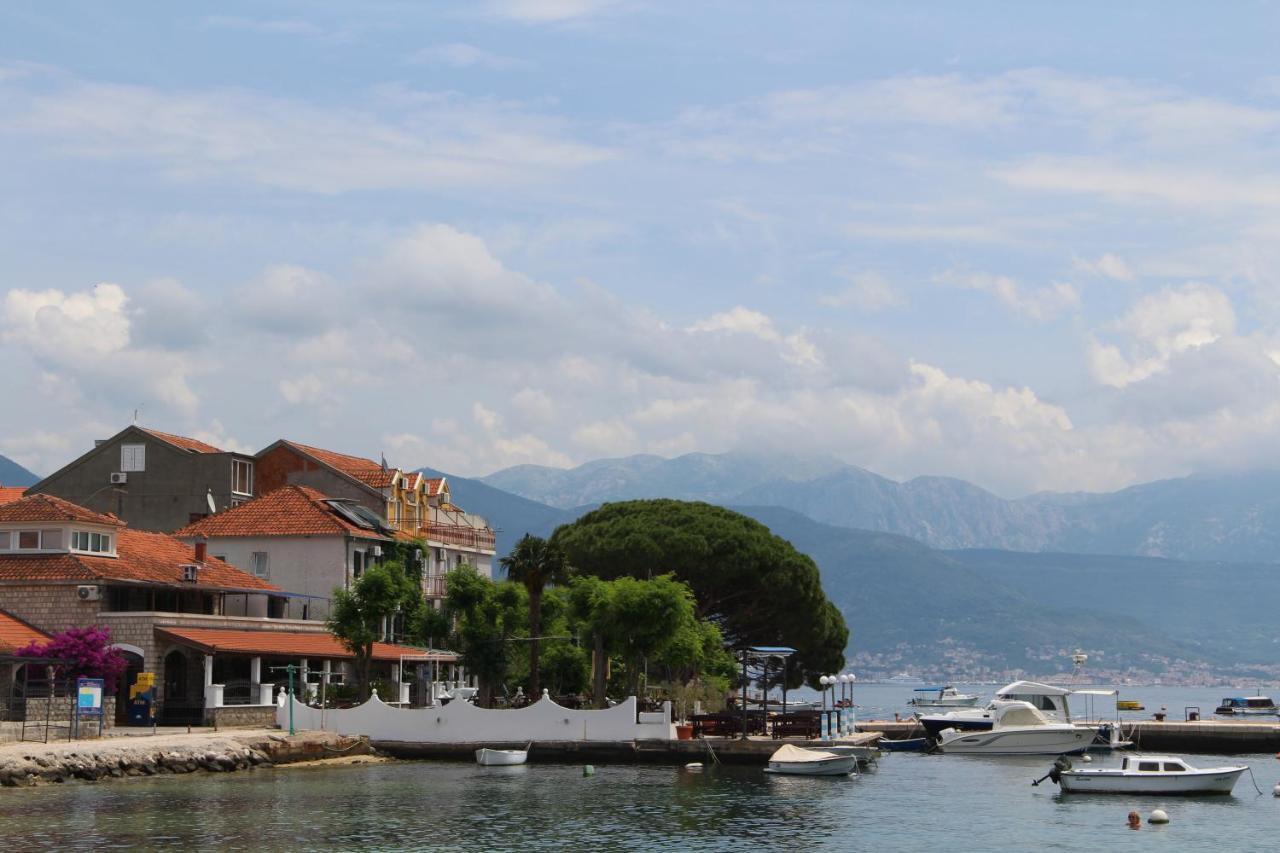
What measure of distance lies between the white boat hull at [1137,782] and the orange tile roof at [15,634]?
42.6m

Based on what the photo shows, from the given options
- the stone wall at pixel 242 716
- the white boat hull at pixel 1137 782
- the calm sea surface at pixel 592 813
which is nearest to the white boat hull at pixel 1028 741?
the calm sea surface at pixel 592 813

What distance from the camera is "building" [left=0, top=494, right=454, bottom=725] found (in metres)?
74.8

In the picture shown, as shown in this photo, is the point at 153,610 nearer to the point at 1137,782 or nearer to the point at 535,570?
the point at 535,570

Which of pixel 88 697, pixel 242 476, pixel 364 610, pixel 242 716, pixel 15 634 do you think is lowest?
pixel 242 716

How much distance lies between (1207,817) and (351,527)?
4870cm

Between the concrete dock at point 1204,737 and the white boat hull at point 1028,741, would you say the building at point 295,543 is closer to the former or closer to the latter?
the concrete dock at point 1204,737

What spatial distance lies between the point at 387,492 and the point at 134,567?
2386cm

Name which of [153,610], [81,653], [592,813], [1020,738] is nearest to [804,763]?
[592,813]

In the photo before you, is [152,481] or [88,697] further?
[152,481]

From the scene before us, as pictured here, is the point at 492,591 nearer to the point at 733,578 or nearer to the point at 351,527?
the point at 351,527

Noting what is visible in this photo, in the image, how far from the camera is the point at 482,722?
75.6 meters

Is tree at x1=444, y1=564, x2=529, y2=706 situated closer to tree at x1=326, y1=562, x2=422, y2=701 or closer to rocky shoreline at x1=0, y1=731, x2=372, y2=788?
tree at x1=326, y1=562, x2=422, y2=701

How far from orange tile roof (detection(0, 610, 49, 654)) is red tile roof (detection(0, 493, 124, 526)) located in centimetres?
491

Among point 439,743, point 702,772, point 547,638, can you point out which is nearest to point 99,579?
point 439,743
